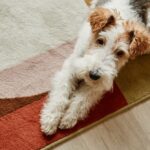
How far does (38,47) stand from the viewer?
105 inches

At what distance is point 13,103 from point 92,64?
0.62 meters

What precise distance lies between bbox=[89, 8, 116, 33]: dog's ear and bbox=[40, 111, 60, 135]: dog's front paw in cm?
62

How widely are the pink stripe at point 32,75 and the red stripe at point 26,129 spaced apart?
11cm

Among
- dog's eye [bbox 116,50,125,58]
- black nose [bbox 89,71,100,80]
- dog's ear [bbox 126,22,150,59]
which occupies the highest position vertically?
dog's ear [bbox 126,22,150,59]

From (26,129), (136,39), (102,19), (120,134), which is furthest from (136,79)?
(26,129)

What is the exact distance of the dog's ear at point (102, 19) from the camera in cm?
222

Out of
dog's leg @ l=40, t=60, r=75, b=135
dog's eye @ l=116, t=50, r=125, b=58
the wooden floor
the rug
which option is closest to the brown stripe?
the rug

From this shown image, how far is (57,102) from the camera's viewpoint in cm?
234

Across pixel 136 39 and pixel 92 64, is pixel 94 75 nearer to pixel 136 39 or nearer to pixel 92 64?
pixel 92 64

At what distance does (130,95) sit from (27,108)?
0.75m

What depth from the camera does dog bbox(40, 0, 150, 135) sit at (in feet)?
7.25

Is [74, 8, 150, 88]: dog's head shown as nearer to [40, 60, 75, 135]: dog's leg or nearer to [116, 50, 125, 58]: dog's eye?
[116, 50, 125, 58]: dog's eye

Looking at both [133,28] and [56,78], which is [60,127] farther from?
[133,28]

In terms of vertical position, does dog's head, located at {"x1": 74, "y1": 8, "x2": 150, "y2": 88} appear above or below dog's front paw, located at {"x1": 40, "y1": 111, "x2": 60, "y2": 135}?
above
